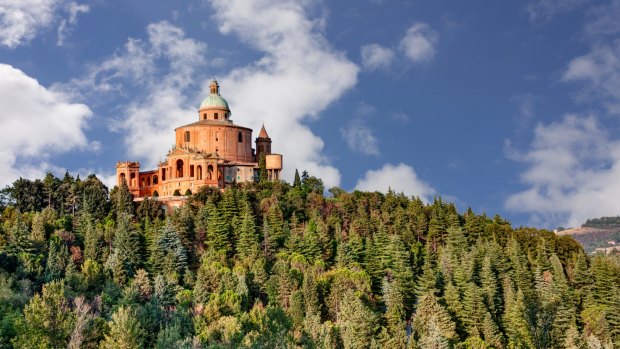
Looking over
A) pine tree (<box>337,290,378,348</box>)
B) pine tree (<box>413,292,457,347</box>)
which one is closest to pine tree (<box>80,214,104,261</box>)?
pine tree (<box>337,290,378,348</box>)

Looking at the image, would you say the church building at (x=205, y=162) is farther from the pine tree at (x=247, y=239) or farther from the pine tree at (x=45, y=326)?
the pine tree at (x=45, y=326)

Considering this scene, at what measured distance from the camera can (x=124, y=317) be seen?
41.5m

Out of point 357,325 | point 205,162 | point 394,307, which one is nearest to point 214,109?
point 205,162

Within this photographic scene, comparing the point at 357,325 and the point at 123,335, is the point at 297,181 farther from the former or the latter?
the point at 123,335

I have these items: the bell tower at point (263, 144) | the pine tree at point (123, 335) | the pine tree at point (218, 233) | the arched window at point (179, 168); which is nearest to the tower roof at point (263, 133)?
the bell tower at point (263, 144)

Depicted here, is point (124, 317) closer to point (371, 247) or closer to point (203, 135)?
point (371, 247)

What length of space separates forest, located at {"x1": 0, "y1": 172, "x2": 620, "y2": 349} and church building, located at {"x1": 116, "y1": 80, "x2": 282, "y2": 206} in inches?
243

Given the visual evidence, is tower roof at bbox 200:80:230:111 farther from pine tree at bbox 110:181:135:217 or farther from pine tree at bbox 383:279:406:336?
pine tree at bbox 383:279:406:336

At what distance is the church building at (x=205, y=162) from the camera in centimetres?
8781

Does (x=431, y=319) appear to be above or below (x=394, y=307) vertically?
below

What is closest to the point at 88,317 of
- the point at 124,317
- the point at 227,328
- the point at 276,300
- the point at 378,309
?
the point at 124,317

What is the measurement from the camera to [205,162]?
287 ft

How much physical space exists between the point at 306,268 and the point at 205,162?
2360 centimetres

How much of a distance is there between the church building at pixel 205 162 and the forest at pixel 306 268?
6.17 m
